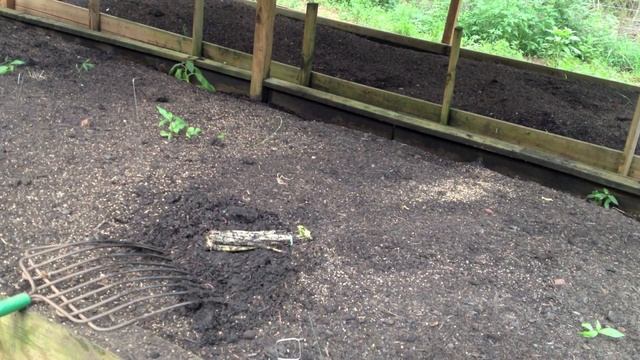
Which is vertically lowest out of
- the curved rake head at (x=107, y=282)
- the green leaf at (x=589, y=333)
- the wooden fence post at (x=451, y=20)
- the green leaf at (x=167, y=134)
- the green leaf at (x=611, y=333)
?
the curved rake head at (x=107, y=282)

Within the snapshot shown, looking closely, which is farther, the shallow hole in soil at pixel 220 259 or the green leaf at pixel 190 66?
the green leaf at pixel 190 66

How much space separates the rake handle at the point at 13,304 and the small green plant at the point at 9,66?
2885mm

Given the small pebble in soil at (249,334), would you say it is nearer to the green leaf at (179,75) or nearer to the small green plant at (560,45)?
the green leaf at (179,75)

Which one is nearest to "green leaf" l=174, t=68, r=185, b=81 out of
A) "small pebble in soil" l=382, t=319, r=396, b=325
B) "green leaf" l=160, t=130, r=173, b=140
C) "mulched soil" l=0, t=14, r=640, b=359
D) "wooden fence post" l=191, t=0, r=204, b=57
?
"wooden fence post" l=191, t=0, r=204, b=57

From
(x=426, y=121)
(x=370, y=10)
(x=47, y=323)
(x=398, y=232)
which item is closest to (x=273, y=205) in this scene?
(x=398, y=232)

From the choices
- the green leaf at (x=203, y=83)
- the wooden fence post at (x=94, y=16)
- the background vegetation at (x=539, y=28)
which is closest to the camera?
the green leaf at (x=203, y=83)

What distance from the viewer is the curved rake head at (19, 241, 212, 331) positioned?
246 centimetres

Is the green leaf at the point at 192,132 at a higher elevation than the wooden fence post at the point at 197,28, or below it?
below

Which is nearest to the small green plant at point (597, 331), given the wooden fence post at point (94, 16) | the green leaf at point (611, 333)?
the green leaf at point (611, 333)

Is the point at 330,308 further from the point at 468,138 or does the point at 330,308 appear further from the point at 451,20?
the point at 451,20

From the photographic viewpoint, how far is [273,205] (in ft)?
11.1

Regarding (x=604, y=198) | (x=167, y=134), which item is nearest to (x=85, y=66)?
(x=167, y=134)

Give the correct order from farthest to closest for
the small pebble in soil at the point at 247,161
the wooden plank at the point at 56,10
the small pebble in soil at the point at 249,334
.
→ the wooden plank at the point at 56,10
the small pebble in soil at the point at 247,161
the small pebble in soil at the point at 249,334

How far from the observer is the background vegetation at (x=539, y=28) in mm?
9156
